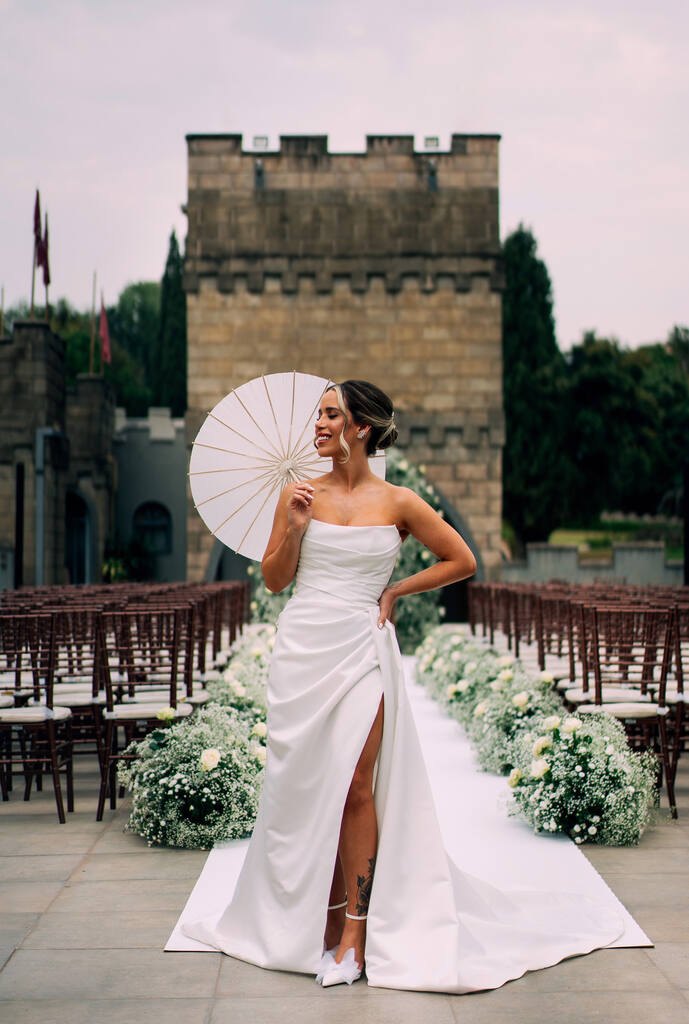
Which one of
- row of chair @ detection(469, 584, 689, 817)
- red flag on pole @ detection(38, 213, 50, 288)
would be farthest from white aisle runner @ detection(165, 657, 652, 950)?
red flag on pole @ detection(38, 213, 50, 288)

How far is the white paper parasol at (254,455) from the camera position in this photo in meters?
4.61

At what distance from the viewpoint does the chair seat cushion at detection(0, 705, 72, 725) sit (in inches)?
241

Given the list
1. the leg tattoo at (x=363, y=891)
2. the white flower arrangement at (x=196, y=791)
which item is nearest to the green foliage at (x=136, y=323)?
the white flower arrangement at (x=196, y=791)

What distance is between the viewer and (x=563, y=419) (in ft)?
130

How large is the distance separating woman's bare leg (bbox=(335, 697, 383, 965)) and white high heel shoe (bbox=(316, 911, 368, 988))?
0.03 metres

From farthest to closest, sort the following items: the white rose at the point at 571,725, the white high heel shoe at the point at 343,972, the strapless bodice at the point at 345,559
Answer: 1. the white rose at the point at 571,725
2. the strapless bodice at the point at 345,559
3. the white high heel shoe at the point at 343,972

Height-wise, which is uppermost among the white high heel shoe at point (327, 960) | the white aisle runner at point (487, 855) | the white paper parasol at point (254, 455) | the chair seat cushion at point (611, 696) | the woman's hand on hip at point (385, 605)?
the white paper parasol at point (254, 455)

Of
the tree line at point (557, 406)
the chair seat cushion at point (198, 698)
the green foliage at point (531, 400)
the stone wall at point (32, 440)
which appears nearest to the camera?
the chair seat cushion at point (198, 698)

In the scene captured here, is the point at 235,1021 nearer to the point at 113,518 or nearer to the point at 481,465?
the point at 481,465

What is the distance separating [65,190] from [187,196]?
523 inches

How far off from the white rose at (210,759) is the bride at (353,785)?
144cm

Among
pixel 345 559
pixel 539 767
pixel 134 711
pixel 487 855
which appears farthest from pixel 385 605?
pixel 134 711

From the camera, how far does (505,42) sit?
19.1 metres

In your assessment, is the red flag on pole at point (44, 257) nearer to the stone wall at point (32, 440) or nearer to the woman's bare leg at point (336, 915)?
the stone wall at point (32, 440)
